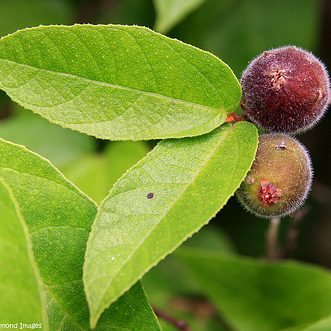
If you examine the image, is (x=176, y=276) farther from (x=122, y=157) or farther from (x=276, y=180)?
(x=276, y=180)

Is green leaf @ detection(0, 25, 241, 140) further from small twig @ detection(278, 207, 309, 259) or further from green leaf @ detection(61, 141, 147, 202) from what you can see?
green leaf @ detection(61, 141, 147, 202)

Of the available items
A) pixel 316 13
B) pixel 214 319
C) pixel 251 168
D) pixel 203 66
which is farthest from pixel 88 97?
pixel 316 13

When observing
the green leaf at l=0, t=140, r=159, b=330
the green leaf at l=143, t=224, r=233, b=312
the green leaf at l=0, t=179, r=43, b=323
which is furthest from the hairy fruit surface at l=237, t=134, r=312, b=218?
the green leaf at l=143, t=224, r=233, b=312

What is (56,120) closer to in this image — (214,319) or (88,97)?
(88,97)

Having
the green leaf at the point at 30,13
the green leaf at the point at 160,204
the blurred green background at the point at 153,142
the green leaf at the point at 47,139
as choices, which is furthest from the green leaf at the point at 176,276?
the green leaf at the point at 160,204

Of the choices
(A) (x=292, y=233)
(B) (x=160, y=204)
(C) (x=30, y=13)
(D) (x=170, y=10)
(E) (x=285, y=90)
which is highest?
(E) (x=285, y=90)

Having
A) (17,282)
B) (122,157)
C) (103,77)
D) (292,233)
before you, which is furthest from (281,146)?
(122,157)
